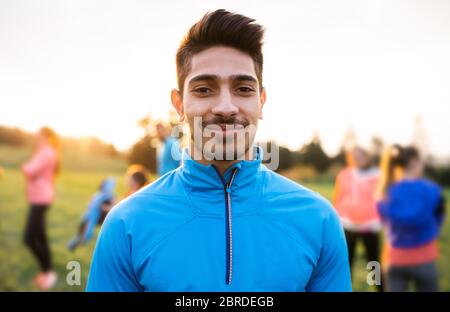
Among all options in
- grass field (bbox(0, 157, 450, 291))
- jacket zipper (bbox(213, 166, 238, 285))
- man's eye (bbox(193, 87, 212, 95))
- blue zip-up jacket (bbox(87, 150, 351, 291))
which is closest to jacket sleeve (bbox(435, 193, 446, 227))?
grass field (bbox(0, 157, 450, 291))

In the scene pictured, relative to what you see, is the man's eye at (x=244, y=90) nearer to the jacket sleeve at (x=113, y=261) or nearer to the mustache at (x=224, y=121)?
the mustache at (x=224, y=121)

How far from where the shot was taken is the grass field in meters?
5.94

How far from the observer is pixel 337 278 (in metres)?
1.77

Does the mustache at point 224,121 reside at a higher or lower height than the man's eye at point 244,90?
lower

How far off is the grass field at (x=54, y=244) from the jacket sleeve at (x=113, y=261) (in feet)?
13.1

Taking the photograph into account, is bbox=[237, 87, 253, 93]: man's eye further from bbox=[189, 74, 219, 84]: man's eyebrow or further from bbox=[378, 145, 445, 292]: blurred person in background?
bbox=[378, 145, 445, 292]: blurred person in background

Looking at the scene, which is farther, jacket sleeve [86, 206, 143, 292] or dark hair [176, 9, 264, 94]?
Answer: dark hair [176, 9, 264, 94]

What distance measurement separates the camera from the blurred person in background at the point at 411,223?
430 centimetres

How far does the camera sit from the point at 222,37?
186 cm

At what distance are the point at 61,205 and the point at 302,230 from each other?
47.2ft

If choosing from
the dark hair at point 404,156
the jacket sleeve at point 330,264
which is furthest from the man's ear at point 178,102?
the dark hair at point 404,156

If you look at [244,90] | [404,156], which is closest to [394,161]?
[404,156]

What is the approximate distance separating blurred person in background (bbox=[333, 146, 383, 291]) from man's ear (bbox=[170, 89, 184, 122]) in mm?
4343
